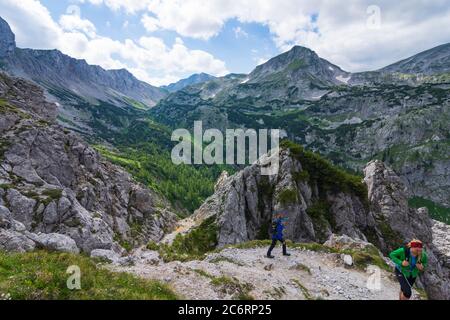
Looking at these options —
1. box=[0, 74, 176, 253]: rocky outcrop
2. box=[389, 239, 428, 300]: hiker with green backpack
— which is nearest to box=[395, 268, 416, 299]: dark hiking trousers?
box=[389, 239, 428, 300]: hiker with green backpack

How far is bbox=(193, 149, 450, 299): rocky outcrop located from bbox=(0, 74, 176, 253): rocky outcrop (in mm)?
23132

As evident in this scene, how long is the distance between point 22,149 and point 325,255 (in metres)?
55.6

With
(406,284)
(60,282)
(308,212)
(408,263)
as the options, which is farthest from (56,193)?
(408,263)

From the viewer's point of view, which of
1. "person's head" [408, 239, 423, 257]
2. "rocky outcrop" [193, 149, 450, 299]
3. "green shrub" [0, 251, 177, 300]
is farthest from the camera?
"rocky outcrop" [193, 149, 450, 299]

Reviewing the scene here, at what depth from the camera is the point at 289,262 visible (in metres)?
29.1

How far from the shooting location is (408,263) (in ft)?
53.4

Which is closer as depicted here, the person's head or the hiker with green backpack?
the person's head

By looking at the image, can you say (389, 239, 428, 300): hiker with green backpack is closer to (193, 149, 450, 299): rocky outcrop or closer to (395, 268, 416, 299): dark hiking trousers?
(395, 268, 416, 299): dark hiking trousers

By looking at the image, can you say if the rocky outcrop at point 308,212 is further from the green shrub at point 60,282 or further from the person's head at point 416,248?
the person's head at point 416,248

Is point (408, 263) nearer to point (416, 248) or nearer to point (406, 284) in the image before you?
point (416, 248)

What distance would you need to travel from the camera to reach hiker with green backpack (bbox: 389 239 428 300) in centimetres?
1616

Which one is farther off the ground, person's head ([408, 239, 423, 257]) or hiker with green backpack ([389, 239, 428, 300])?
person's head ([408, 239, 423, 257])

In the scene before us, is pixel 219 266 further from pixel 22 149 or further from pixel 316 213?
pixel 22 149
